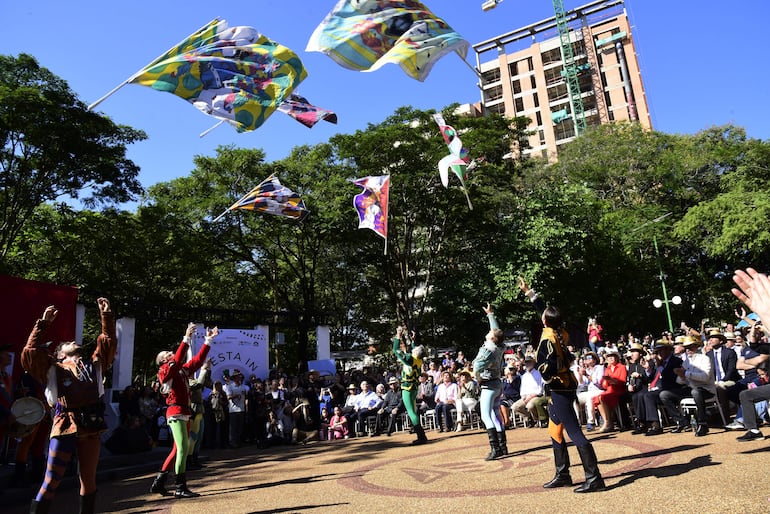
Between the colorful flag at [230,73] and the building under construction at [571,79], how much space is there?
64.6 m

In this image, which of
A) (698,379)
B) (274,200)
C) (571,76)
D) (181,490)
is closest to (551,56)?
(571,76)

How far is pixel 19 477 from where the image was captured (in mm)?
8375

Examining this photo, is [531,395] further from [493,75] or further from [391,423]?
[493,75]

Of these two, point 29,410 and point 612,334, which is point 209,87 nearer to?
point 29,410

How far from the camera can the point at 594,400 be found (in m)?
10.8

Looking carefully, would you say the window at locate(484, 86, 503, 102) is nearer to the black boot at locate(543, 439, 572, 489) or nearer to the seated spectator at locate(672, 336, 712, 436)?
the seated spectator at locate(672, 336, 712, 436)

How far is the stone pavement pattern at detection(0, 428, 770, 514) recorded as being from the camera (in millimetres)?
5020

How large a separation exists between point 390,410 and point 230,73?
9627mm

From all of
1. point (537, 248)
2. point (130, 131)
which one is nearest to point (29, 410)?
point (130, 131)

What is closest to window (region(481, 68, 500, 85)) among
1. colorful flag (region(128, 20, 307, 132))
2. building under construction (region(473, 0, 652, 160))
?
building under construction (region(473, 0, 652, 160))

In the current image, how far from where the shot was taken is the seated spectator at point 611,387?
9945mm

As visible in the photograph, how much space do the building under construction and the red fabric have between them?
63.6 metres

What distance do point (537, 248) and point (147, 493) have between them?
2114cm

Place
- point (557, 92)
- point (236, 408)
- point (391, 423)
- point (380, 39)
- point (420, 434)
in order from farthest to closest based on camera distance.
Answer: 1. point (557, 92)
2. point (236, 408)
3. point (391, 423)
4. point (420, 434)
5. point (380, 39)
